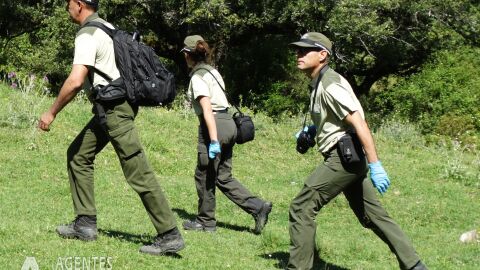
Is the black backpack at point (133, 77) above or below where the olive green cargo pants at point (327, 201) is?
above

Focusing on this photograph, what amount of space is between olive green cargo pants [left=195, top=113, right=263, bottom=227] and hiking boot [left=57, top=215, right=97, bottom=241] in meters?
1.68

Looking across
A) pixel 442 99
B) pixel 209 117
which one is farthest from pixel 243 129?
pixel 442 99

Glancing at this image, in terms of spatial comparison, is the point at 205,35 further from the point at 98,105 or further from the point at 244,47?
the point at 98,105

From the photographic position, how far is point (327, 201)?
6.03m

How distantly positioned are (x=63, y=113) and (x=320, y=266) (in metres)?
6.64

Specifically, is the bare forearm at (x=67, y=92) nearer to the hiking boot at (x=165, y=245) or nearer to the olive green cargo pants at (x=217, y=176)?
the hiking boot at (x=165, y=245)

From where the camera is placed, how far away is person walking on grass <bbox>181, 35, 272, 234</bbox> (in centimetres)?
738

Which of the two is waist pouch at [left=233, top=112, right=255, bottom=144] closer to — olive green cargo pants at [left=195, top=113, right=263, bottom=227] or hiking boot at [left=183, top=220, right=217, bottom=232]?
olive green cargo pants at [left=195, top=113, right=263, bottom=227]

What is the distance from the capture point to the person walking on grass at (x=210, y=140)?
738cm

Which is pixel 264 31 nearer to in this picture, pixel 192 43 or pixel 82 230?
pixel 192 43

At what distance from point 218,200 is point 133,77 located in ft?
13.1

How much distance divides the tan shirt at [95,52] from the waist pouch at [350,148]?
1.76 meters

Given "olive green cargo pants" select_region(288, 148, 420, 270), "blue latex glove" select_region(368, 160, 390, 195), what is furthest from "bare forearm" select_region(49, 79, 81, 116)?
"blue latex glove" select_region(368, 160, 390, 195)

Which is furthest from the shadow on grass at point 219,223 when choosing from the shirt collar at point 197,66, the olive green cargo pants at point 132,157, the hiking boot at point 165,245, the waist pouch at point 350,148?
the waist pouch at point 350,148
